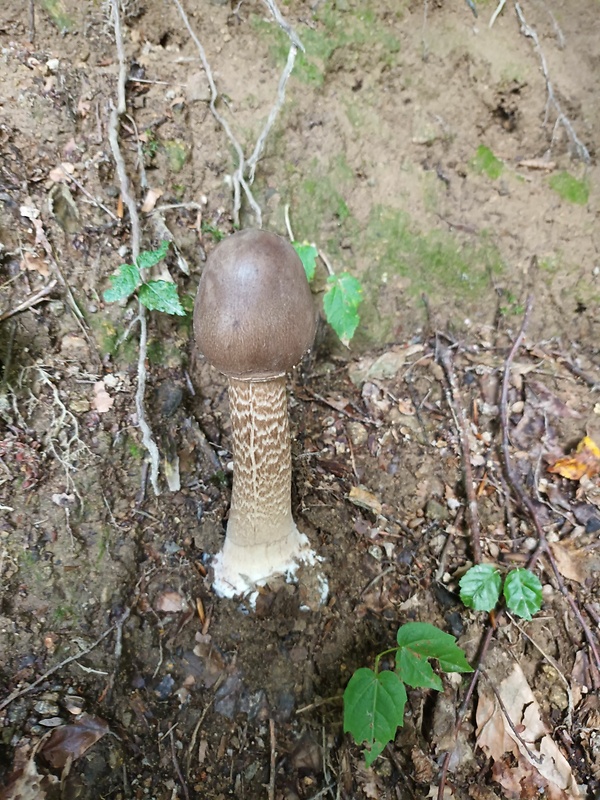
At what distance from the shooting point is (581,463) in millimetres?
3361

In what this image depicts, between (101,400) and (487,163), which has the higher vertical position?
(487,163)

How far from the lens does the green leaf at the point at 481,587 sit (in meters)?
2.78

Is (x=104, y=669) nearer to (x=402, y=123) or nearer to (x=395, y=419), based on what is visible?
(x=395, y=419)

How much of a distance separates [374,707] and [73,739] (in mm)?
1441

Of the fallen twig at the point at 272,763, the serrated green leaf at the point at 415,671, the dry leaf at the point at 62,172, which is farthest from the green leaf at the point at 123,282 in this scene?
the fallen twig at the point at 272,763

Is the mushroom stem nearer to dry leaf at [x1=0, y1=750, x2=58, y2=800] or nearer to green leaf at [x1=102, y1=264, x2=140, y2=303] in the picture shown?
green leaf at [x1=102, y1=264, x2=140, y2=303]

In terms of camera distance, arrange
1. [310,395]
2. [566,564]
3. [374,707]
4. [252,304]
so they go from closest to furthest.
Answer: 1. [252,304]
2. [374,707]
3. [566,564]
4. [310,395]

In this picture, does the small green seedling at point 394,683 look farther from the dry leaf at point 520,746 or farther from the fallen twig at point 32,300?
the fallen twig at point 32,300

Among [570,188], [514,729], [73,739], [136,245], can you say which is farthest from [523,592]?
[570,188]

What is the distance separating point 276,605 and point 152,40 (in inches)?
149

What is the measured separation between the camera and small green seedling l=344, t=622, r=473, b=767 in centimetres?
223

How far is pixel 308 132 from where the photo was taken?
359 centimetres

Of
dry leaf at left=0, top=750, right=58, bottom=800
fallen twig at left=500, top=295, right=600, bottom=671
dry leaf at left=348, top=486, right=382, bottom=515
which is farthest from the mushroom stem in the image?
fallen twig at left=500, top=295, right=600, bottom=671

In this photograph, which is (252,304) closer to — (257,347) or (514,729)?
(257,347)
